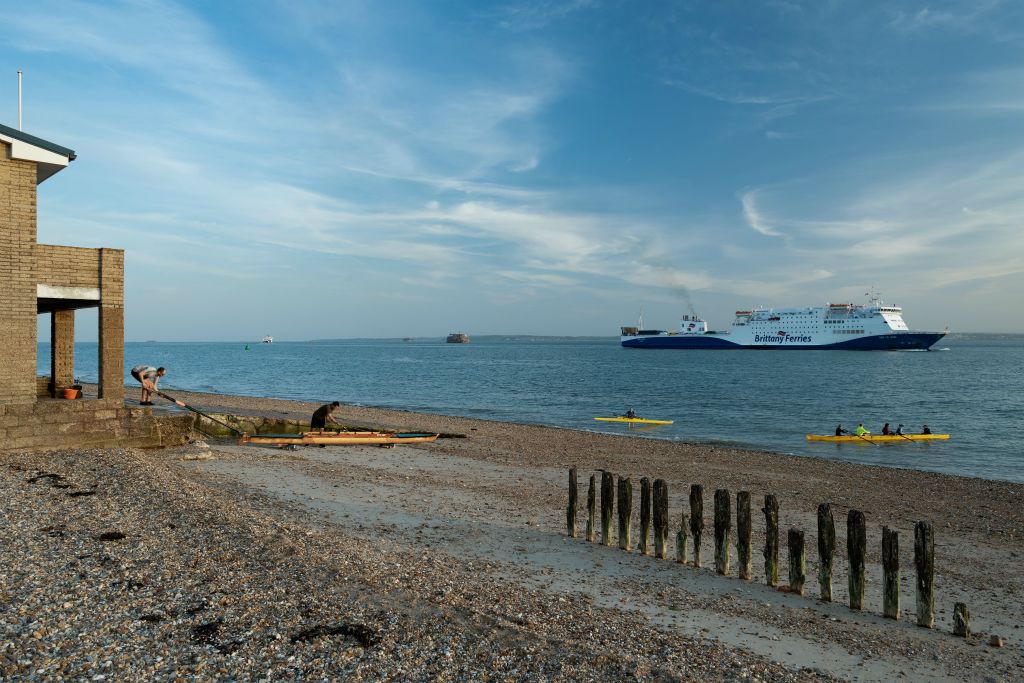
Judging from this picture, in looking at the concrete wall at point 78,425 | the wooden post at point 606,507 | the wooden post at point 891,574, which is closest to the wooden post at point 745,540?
the wooden post at point 891,574

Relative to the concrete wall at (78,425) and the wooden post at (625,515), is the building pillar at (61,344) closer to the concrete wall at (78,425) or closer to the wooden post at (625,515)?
the concrete wall at (78,425)

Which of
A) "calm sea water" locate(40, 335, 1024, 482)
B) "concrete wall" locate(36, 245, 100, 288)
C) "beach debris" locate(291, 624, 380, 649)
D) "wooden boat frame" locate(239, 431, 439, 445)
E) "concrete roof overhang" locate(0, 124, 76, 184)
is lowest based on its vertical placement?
"calm sea water" locate(40, 335, 1024, 482)

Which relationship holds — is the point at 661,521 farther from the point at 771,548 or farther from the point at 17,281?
the point at 17,281

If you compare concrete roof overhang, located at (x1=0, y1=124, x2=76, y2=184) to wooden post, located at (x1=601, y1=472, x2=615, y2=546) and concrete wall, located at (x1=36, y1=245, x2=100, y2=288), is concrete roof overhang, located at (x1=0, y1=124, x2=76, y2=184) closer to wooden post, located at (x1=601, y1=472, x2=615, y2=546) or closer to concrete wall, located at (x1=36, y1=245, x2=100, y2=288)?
concrete wall, located at (x1=36, y1=245, x2=100, y2=288)

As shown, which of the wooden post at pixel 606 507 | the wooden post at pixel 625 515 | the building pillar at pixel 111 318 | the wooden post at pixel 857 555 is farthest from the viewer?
the building pillar at pixel 111 318

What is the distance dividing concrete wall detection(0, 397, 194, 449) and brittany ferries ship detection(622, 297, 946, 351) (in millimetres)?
132584

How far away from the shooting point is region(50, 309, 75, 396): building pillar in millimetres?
20578

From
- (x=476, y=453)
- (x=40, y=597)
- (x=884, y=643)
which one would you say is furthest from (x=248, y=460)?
(x=884, y=643)

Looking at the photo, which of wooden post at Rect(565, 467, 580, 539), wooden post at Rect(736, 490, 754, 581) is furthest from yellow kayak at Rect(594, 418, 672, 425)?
wooden post at Rect(736, 490, 754, 581)

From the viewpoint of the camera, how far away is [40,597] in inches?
273

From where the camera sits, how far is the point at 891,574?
8680mm

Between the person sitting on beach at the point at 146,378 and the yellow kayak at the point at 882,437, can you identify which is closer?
the person sitting on beach at the point at 146,378

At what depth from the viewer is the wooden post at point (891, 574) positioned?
28.4 ft

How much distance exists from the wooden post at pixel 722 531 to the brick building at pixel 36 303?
14198 millimetres
